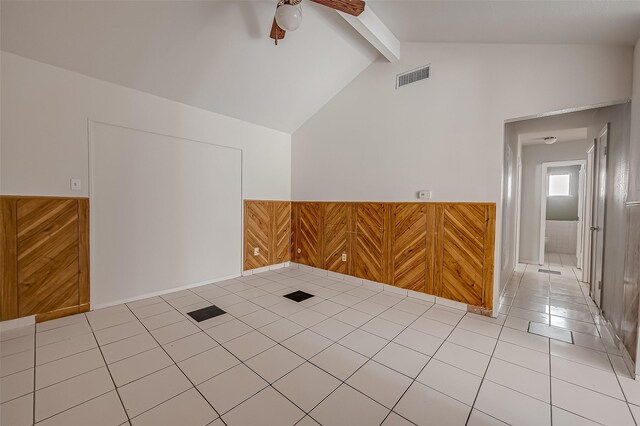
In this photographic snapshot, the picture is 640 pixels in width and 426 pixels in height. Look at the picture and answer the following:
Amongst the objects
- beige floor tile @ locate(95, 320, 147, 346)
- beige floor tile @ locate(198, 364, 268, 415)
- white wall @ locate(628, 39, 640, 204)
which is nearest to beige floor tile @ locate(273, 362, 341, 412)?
beige floor tile @ locate(198, 364, 268, 415)

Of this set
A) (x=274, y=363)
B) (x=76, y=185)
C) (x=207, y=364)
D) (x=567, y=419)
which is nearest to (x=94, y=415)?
(x=207, y=364)

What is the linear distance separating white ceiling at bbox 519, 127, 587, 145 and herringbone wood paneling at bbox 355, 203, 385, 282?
354 cm

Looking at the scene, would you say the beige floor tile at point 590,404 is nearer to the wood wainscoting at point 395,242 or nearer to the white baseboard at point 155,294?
the wood wainscoting at point 395,242

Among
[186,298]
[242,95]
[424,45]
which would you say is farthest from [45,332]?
[424,45]

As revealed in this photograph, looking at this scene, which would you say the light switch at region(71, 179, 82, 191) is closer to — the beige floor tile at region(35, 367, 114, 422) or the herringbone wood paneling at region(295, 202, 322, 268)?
the beige floor tile at region(35, 367, 114, 422)

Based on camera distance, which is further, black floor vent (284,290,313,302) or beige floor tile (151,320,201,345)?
black floor vent (284,290,313,302)

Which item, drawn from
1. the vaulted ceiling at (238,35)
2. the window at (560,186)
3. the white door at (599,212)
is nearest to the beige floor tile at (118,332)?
the vaulted ceiling at (238,35)

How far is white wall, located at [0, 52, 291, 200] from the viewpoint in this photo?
2.61 m

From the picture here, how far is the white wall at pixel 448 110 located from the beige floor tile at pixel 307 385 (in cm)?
239

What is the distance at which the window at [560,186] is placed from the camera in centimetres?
765

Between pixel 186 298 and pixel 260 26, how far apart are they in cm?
367

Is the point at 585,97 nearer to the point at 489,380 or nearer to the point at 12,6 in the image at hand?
the point at 489,380

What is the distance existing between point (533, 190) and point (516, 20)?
4879mm

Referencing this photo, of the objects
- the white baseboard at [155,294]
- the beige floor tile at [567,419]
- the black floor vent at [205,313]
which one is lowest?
the beige floor tile at [567,419]
